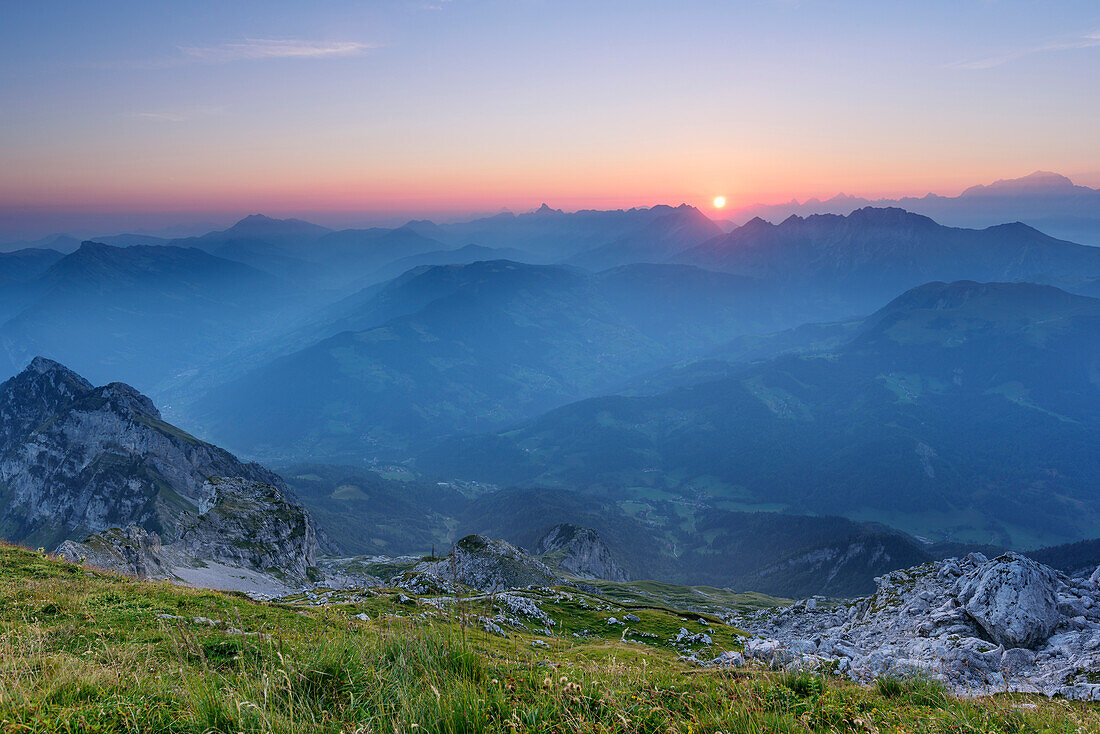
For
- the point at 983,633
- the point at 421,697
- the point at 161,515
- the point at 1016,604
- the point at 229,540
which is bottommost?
the point at 161,515

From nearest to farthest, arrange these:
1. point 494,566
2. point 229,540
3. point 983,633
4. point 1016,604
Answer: point 1016,604 → point 983,633 → point 494,566 → point 229,540

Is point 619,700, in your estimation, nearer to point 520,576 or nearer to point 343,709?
point 343,709

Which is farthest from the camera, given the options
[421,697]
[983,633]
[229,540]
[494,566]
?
[229,540]

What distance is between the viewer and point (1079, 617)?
86.7ft

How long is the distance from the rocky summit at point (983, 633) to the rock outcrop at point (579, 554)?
134449 millimetres

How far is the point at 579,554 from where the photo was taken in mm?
176625

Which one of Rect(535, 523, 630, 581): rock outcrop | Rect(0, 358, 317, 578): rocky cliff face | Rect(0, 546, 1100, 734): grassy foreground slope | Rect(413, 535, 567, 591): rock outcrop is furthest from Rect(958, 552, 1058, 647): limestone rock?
Rect(535, 523, 630, 581): rock outcrop

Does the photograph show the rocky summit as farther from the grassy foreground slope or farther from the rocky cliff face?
the rocky cliff face

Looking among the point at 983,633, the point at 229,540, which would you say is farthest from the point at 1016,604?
the point at 229,540

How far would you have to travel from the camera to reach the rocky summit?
16.4 metres

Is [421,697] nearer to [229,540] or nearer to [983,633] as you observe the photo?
[983,633]

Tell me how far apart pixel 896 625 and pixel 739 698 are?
38976 millimetres

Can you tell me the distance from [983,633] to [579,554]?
157 m

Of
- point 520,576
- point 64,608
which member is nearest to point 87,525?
point 520,576
